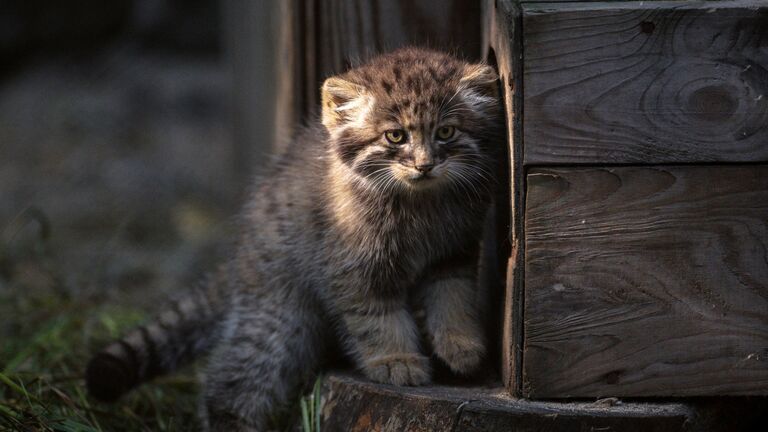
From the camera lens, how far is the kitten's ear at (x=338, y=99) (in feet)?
10.1

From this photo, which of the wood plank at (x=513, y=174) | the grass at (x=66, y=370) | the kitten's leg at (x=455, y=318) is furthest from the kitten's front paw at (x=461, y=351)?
the grass at (x=66, y=370)

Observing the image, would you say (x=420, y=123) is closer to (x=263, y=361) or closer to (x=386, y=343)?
(x=386, y=343)

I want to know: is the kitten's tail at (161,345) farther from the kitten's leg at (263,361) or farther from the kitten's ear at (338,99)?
the kitten's ear at (338,99)

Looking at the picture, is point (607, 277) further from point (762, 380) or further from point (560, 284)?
point (762, 380)

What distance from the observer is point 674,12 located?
258cm

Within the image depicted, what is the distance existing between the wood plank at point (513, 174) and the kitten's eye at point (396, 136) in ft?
1.10

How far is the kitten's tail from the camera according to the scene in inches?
→ 135

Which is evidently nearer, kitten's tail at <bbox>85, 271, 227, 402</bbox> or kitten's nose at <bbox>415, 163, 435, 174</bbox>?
kitten's nose at <bbox>415, 163, 435, 174</bbox>

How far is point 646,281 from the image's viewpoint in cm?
273

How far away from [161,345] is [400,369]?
3.79 ft

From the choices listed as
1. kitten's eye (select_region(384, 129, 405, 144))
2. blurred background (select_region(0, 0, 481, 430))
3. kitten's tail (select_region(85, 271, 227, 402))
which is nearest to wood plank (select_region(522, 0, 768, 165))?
kitten's eye (select_region(384, 129, 405, 144))

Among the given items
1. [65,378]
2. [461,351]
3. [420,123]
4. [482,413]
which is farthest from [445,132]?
[65,378]

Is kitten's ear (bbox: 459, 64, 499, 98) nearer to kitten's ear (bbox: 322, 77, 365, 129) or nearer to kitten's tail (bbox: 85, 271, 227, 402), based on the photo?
kitten's ear (bbox: 322, 77, 365, 129)

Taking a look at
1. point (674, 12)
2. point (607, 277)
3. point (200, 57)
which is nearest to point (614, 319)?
point (607, 277)
